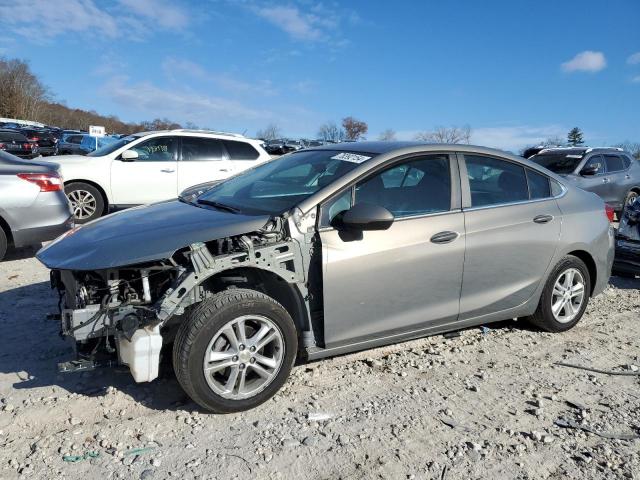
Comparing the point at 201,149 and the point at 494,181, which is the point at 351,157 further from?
the point at 201,149

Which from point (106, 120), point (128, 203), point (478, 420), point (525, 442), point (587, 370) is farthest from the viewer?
point (106, 120)

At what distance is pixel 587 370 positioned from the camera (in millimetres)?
4070

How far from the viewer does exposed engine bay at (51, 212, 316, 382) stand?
305 centimetres

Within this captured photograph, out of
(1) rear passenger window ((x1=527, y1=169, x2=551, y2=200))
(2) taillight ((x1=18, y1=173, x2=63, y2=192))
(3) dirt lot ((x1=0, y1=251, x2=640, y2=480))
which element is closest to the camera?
(3) dirt lot ((x1=0, y1=251, x2=640, y2=480))

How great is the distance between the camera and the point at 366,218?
338 cm

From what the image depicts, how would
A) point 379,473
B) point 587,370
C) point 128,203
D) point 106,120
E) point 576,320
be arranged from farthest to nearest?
point 106,120 < point 128,203 < point 576,320 < point 587,370 < point 379,473

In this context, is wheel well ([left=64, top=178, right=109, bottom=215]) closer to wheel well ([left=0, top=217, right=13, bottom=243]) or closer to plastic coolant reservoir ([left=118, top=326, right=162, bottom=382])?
wheel well ([left=0, top=217, right=13, bottom=243])

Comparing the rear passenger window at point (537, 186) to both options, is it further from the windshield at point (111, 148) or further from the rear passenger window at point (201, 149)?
the windshield at point (111, 148)

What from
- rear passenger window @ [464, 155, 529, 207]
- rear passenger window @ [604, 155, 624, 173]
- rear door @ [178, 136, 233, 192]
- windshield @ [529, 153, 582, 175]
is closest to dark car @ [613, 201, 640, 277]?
rear passenger window @ [464, 155, 529, 207]

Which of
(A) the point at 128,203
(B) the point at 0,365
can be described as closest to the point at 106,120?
(A) the point at 128,203

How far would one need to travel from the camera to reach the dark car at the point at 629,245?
6.63 metres

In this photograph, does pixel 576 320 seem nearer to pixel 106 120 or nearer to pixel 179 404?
pixel 179 404

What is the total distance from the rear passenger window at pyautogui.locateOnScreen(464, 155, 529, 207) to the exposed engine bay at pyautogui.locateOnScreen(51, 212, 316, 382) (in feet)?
4.82

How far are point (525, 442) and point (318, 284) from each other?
1505 millimetres
